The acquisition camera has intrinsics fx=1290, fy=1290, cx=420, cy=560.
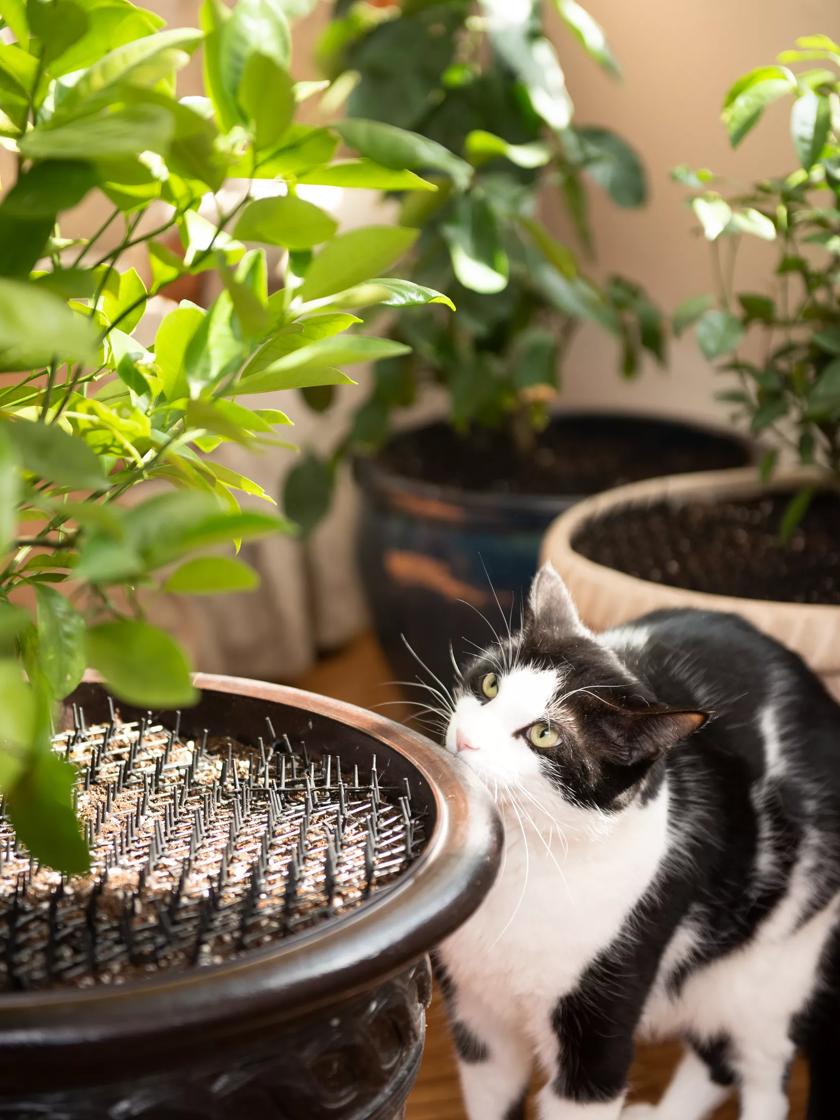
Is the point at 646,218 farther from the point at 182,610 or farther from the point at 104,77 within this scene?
the point at 104,77

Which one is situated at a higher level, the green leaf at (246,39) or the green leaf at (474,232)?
the green leaf at (246,39)

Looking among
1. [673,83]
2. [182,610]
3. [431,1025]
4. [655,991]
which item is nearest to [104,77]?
[655,991]

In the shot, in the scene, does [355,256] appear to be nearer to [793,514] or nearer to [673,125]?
[793,514]

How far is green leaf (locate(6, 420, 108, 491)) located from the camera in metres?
0.48

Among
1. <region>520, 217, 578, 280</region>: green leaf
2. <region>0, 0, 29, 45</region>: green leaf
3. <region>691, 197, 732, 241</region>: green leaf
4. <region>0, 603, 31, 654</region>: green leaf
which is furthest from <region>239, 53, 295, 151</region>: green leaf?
<region>520, 217, 578, 280</region>: green leaf

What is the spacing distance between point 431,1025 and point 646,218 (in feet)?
4.44

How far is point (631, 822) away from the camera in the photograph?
0.93 metres

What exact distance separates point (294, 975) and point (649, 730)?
0.42 meters

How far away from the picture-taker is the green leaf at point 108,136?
47cm

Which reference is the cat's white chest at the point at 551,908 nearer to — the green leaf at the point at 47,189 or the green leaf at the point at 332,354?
the green leaf at the point at 332,354

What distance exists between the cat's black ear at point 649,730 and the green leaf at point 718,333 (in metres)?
0.53

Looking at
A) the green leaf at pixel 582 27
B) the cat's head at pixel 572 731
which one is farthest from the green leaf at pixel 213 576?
the green leaf at pixel 582 27

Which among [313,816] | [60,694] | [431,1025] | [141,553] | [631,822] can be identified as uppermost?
[141,553]

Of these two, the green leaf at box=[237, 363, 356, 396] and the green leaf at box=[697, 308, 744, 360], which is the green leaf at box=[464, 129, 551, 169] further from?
the green leaf at box=[237, 363, 356, 396]
